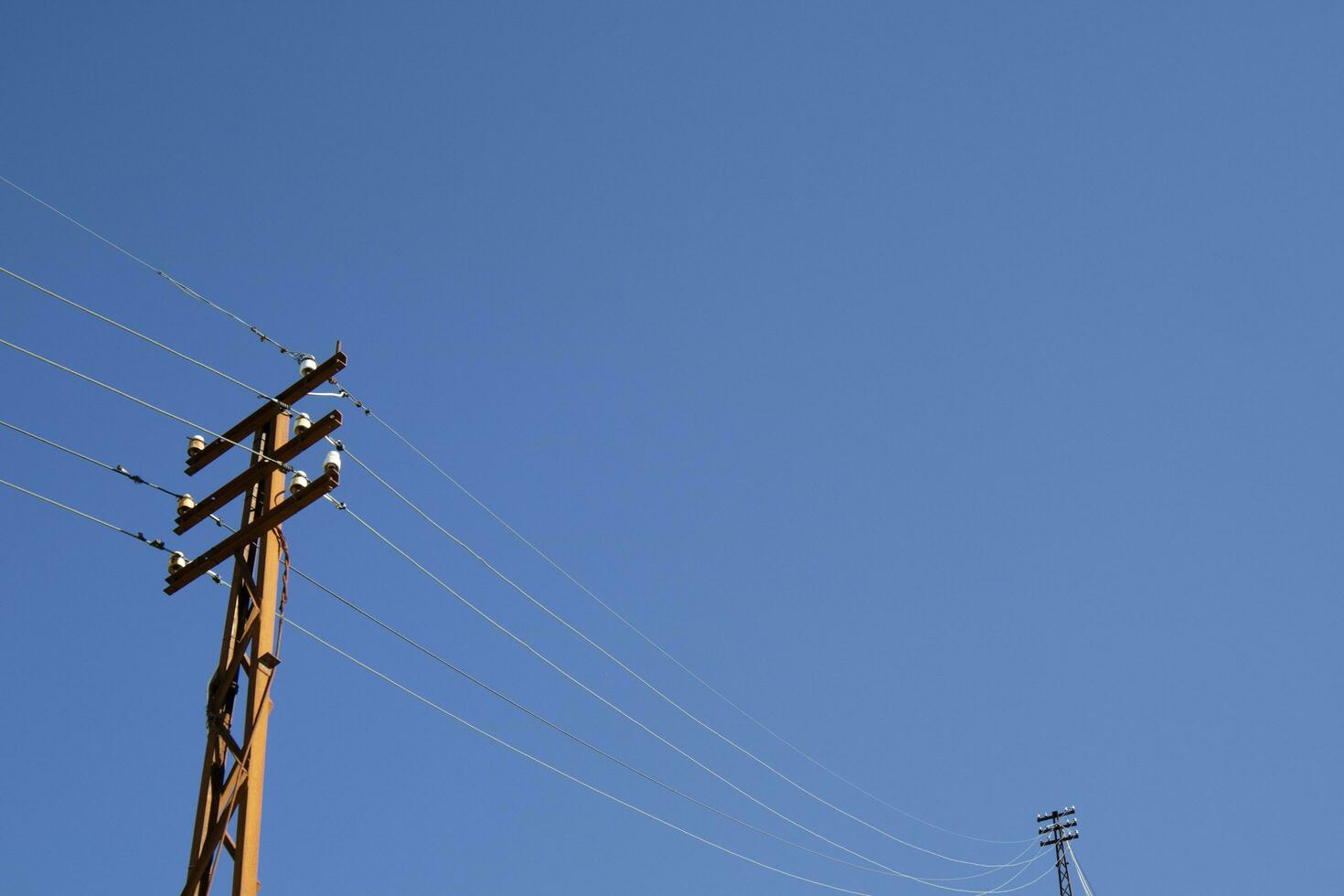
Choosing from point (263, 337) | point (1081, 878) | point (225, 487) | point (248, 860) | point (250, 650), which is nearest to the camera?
point (248, 860)

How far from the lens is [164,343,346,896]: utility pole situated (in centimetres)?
1504

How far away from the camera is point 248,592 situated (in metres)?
16.5

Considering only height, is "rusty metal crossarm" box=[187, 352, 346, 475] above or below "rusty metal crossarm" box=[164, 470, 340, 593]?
above

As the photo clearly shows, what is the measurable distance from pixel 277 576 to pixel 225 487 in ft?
4.17

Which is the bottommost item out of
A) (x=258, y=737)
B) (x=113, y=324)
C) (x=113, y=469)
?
(x=258, y=737)

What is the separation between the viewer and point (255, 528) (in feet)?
54.5

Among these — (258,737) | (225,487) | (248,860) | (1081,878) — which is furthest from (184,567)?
(1081,878)

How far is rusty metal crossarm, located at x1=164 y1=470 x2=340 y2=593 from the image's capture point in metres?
16.5

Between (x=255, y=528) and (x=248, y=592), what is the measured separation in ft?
2.09

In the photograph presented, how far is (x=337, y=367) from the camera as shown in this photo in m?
17.8

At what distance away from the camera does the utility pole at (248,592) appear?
1504 centimetres

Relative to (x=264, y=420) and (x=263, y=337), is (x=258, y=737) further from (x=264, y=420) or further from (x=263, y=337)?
(x=263, y=337)

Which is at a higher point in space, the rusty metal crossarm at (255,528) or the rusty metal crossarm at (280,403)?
the rusty metal crossarm at (280,403)

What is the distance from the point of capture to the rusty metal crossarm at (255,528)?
16.5 meters
